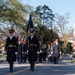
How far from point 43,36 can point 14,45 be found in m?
51.7

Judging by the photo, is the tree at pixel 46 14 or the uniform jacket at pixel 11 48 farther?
the tree at pixel 46 14

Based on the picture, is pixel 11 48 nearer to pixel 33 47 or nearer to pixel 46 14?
pixel 33 47

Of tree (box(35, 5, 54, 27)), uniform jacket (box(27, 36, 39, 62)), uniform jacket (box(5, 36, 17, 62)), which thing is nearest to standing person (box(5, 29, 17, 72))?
uniform jacket (box(5, 36, 17, 62))

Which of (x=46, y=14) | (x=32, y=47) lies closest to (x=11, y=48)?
(x=32, y=47)

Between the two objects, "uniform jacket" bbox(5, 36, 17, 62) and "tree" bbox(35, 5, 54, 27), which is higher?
"tree" bbox(35, 5, 54, 27)

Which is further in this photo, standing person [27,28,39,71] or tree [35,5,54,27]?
tree [35,5,54,27]

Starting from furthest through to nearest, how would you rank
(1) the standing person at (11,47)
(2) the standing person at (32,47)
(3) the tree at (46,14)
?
1. (3) the tree at (46,14)
2. (2) the standing person at (32,47)
3. (1) the standing person at (11,47)

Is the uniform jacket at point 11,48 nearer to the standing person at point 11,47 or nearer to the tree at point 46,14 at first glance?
the standing person at point 11,47

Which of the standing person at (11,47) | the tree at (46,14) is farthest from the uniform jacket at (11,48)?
the tree at (46,14)

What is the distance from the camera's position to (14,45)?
14.9 meters

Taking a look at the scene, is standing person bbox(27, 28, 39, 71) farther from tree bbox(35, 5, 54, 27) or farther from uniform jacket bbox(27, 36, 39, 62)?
tree bbox(35, 5, 54, 27)

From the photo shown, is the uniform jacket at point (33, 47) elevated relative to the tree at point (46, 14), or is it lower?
lower

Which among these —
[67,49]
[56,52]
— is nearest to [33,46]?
[56,52]

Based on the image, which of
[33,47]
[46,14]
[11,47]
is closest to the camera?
[11,47]
